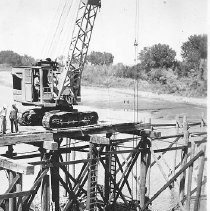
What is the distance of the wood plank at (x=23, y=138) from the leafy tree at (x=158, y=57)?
6430 cm

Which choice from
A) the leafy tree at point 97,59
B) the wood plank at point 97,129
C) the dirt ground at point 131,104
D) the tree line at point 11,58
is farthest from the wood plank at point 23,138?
the leafy tree at point 97,59

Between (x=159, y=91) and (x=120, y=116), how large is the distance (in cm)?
2121

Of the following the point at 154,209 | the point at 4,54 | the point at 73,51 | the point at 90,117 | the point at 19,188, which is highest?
the point at 4,54

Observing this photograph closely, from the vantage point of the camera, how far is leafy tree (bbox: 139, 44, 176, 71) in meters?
73.6

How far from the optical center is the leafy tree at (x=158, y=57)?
242ft

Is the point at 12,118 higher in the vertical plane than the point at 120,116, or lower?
higher

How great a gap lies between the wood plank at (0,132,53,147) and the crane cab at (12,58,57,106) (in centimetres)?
397

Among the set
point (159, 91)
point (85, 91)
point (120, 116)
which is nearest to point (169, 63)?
point (159, 91)

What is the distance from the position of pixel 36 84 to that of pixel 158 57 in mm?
61671

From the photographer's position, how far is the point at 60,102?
617 inches

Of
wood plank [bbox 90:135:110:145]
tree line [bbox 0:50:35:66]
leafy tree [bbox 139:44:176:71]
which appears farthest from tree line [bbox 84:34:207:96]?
wood plank [bbox 90:135:110:145]

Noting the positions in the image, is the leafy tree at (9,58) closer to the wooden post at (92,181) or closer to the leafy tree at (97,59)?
the leafy tree at (97,59)

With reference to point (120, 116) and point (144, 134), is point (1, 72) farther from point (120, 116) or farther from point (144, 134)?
point (144, 134)

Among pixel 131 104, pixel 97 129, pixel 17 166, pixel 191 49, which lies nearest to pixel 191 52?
pixel 191 49
